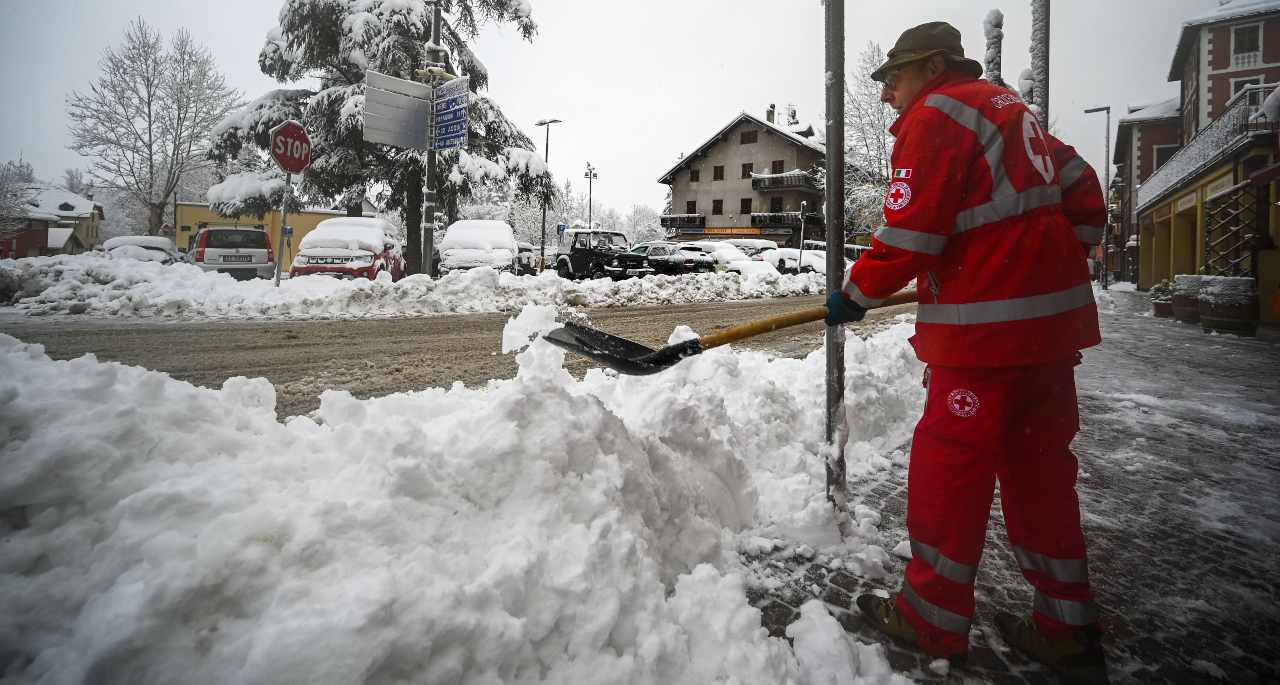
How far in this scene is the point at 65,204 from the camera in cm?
655

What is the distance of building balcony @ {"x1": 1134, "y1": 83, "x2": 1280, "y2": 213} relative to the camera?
39.1 ft

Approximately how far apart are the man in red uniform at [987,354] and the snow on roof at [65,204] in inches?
254

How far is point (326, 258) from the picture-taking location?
443 inches

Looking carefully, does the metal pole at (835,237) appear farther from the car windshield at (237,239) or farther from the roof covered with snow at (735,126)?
the roof covered with snow at (735,126)

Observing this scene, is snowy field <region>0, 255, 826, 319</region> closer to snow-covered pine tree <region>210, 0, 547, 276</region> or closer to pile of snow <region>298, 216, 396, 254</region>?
pile of snow <region>298, 216, 396, 254</region>

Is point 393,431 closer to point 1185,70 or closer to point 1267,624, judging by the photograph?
point 1267,624

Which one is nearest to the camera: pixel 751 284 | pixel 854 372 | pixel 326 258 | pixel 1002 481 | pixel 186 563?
pixel 186 563

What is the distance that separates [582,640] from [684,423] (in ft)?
3.94

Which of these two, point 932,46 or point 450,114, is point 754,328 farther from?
point 450,114

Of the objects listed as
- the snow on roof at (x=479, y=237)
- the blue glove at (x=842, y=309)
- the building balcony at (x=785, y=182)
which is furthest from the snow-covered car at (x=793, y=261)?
the blue glove at (x=842, y=309)

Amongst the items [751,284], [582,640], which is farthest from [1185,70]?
[582,640]

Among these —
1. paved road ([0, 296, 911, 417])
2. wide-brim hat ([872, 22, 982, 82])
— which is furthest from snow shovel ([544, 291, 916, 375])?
paved road ([0, 296, 911, 417])

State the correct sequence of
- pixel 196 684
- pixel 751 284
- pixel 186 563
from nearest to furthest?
pixel 196 684, pixel 186 563, pixel 751 284

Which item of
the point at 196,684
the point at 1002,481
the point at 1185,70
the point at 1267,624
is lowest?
the point at 1267,624
